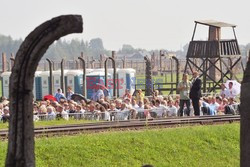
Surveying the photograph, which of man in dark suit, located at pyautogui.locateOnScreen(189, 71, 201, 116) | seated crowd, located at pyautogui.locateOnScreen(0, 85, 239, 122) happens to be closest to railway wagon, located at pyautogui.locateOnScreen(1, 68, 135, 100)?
seated crowd, located at pyautogui.locateOnScreen(0, 85, 239, 122)

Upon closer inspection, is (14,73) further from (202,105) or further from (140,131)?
(202,105)

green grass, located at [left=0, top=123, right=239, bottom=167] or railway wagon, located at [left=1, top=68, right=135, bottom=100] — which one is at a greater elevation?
railway wagon, located at [left=1, top=68, right=135, bottom=100]

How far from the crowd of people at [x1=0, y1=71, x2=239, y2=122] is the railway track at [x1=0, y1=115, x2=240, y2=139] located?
4.37 feet

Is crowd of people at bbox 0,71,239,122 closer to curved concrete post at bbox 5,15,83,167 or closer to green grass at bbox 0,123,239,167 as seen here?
green grass at bbox 0,123,239,167

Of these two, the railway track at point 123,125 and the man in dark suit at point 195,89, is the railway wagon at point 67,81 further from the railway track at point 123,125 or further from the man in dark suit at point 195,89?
the railway track at point 123,125

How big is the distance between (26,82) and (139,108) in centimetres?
1485

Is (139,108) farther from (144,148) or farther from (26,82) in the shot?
(26,82)

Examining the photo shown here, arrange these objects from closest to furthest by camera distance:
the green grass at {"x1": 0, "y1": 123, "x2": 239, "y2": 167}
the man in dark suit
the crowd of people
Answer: the green grass at {"x1": 0, "y1": 123, "x2": 239, "y2": 167} → the crowd of people → the man in dark suit

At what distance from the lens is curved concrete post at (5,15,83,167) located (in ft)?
15.6

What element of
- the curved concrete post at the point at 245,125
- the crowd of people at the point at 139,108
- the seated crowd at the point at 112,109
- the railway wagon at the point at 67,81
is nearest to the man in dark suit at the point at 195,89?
the crowd of people at the point at 139,108

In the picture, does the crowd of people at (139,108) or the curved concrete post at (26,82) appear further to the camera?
the crowd of people at (139,108)

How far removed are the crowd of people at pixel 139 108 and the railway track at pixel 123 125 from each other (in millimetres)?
1332

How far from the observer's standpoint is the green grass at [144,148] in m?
12.7

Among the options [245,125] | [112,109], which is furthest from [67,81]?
[245,125]
